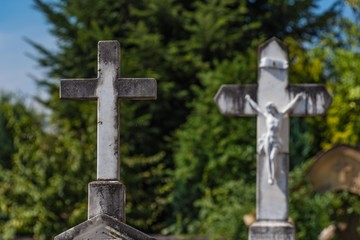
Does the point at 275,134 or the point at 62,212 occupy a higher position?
the point at 275,134

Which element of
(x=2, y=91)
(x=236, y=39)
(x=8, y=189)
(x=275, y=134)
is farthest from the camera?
(x=2, y=91)

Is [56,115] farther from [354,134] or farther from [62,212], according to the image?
[354,134]

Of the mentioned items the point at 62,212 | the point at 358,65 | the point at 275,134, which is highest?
the point at 358,65

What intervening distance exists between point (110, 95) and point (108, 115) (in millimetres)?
172

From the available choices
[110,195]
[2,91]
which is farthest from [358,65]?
[2,91]

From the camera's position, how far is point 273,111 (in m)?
11.9

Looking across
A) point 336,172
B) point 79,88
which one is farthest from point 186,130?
point 79,88

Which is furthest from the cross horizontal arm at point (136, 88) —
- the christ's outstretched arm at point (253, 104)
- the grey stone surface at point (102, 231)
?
the christ's outstretched arm at point (253, 104)

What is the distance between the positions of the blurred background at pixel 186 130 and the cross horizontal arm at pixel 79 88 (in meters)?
6.59

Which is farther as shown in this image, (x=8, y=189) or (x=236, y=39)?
(x=236, y=39)

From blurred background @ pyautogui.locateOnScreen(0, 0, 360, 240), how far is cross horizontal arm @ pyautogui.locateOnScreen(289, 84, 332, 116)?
12.2ft

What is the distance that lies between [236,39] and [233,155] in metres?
4.52

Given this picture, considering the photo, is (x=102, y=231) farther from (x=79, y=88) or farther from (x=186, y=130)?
(x=186, y=130)

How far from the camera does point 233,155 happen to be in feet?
59.1
